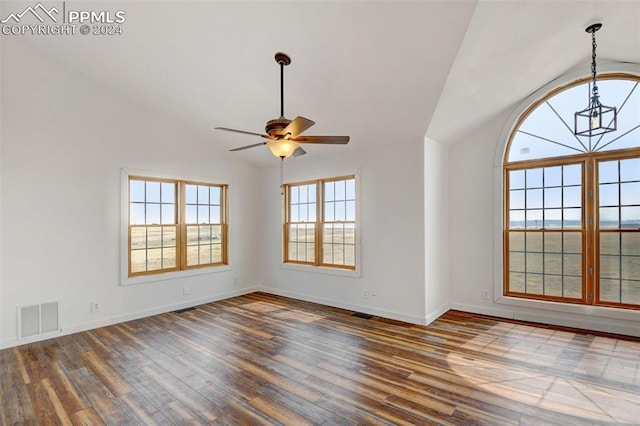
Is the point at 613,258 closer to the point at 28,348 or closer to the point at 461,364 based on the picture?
the point at 461,364

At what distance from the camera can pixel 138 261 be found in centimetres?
502

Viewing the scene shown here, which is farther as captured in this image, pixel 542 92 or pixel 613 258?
pixel 542 92

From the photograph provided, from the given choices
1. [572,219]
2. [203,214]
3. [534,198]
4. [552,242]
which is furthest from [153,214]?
[572,219]

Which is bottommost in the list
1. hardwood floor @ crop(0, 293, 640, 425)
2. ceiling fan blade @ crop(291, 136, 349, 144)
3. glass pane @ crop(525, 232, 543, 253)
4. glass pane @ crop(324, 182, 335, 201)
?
hardwood floor @ crop(0, 293, 640, 425)

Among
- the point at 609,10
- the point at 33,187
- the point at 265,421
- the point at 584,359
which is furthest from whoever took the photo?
the point at 33,187

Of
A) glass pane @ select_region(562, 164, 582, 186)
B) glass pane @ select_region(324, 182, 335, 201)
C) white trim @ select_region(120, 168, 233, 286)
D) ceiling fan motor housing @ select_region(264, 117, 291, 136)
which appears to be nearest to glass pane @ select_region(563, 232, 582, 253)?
glass pane @ select_region(562, 164, 582, 186)

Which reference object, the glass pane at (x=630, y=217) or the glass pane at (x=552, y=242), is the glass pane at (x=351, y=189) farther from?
the glass pane at (x=630, y=217)

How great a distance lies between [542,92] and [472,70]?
6.11 feet

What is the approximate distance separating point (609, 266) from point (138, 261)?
6.86 m

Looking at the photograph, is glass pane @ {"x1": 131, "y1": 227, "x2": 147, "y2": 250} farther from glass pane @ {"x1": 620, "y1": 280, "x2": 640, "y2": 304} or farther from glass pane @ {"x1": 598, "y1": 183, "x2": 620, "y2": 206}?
glass pane @ {"x1": 620, "y1": 280, "x2": 640, "y2": 304}

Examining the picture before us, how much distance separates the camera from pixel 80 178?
4336 millimetres

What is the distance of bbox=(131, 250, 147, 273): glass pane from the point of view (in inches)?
195

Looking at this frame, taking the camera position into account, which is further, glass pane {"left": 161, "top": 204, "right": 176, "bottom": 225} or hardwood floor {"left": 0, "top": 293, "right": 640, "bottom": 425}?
glass pane {"left": 161, "top": 204, "right": 176, "bottom": 225}

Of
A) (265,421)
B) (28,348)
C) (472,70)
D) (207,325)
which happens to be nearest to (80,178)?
(28,348)
